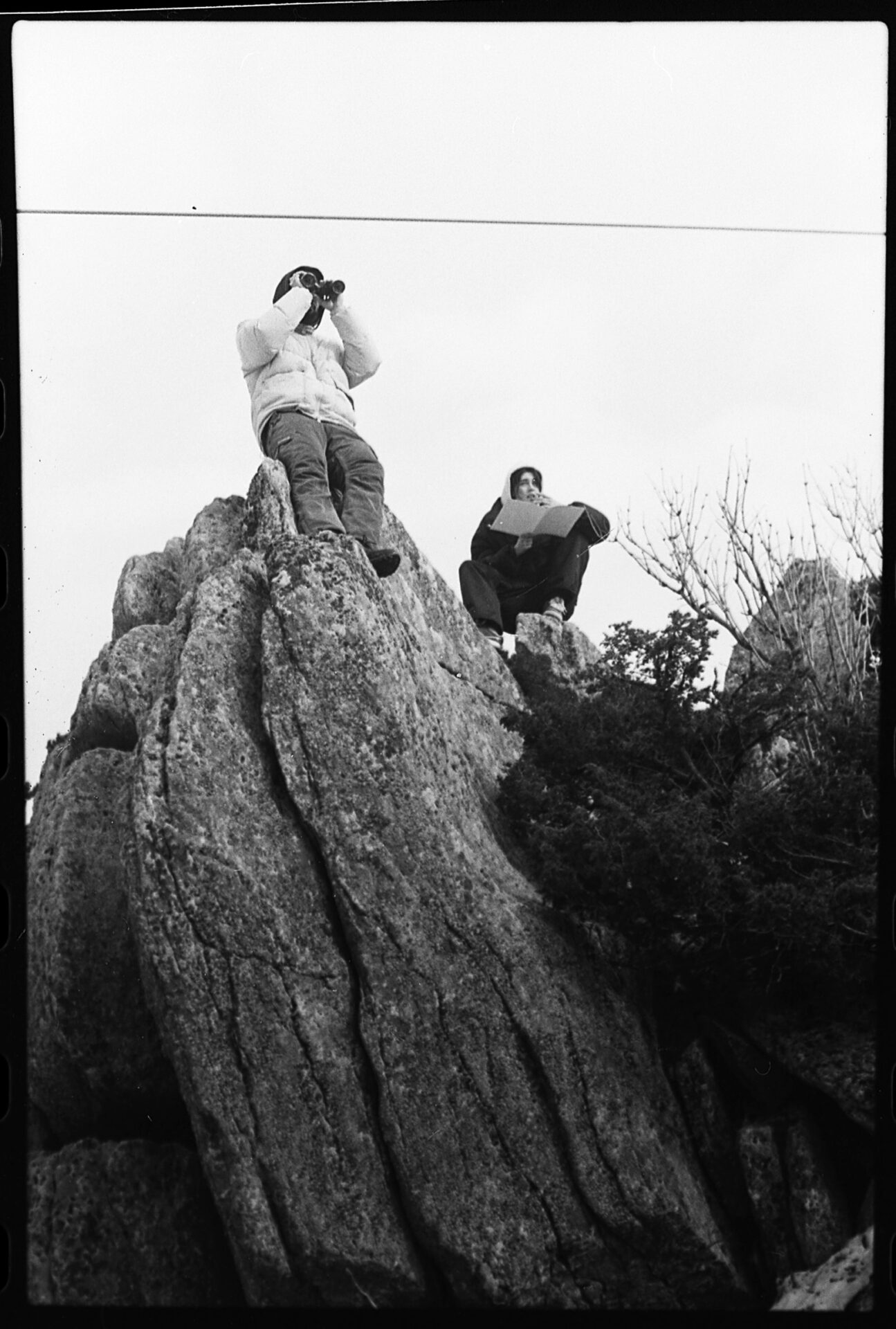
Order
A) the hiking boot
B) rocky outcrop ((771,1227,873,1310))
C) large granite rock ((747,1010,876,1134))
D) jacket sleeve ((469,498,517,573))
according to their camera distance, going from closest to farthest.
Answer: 1. rocky outcrop ((771,1227,873,1310))
2. large granite rock ((747,1010,876,1134))
3. the hiking boot
4. jacket sleeve ((469,498,517,573))

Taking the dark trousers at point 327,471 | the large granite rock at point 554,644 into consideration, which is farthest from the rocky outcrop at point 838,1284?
the dark trousers at point 327,471

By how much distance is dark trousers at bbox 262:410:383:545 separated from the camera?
14.2m

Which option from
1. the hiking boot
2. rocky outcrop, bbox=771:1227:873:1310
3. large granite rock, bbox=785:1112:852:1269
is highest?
the hiking boot

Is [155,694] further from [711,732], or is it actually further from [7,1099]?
[711,732]

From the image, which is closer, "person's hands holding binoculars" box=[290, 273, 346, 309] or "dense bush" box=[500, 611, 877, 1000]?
"dense bush" box=[500, 611, 877, 1000]

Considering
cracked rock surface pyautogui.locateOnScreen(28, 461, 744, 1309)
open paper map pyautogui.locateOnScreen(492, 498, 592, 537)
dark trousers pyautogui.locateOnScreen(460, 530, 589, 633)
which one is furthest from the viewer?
dark trousers pyautogui.locateOnScreen(460, 530, 589, 633)

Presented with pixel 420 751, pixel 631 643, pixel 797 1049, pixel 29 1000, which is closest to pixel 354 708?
pixel 420 751

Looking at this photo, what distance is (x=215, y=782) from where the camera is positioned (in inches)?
476

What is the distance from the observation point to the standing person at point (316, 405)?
13992 mm

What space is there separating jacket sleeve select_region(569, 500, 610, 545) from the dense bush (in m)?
1.75

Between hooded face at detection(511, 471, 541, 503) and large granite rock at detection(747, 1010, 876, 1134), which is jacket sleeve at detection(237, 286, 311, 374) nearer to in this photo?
hooded face at detection(511, 471, 541, 503)

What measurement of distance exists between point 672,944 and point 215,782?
12.4 ft

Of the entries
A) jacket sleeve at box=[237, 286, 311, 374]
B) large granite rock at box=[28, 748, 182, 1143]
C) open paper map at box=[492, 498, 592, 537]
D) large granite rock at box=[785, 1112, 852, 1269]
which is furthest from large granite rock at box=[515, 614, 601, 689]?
large granite rock at box=[785, 1112, 852, 1269]

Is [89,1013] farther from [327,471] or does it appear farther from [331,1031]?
[327,471]
